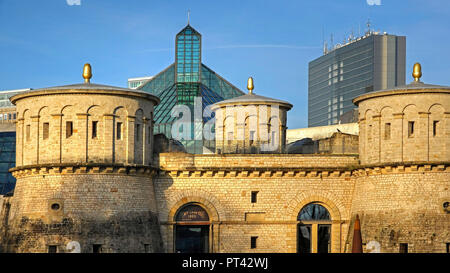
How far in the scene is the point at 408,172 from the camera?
52.2 m

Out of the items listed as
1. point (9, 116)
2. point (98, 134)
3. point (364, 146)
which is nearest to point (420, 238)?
point (364, 146)

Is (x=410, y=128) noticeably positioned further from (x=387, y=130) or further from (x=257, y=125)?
(x=257, y=125)

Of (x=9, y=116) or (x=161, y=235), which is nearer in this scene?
(x=161, y=235)

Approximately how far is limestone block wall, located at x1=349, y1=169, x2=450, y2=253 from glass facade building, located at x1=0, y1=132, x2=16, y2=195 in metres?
43.8

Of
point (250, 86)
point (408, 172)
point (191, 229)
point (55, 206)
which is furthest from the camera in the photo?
point (250, 86)

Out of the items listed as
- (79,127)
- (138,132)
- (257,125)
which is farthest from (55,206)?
(257,125)

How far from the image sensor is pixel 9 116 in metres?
176

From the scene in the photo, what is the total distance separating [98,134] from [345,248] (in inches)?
634

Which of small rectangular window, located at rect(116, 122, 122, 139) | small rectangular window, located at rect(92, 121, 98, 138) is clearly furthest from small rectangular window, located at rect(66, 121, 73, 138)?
small rectangular window, located at rect(116, 122, 122, 139)

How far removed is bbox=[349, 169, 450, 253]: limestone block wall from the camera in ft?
168

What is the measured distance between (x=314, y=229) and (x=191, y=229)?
7419 millimetres

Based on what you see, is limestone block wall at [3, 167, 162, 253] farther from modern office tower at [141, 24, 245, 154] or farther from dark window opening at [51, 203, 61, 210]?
modern office tower at [141, 24, 245, 154]

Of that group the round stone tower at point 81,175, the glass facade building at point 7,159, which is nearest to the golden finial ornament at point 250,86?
the round stone tower at point 81,175
